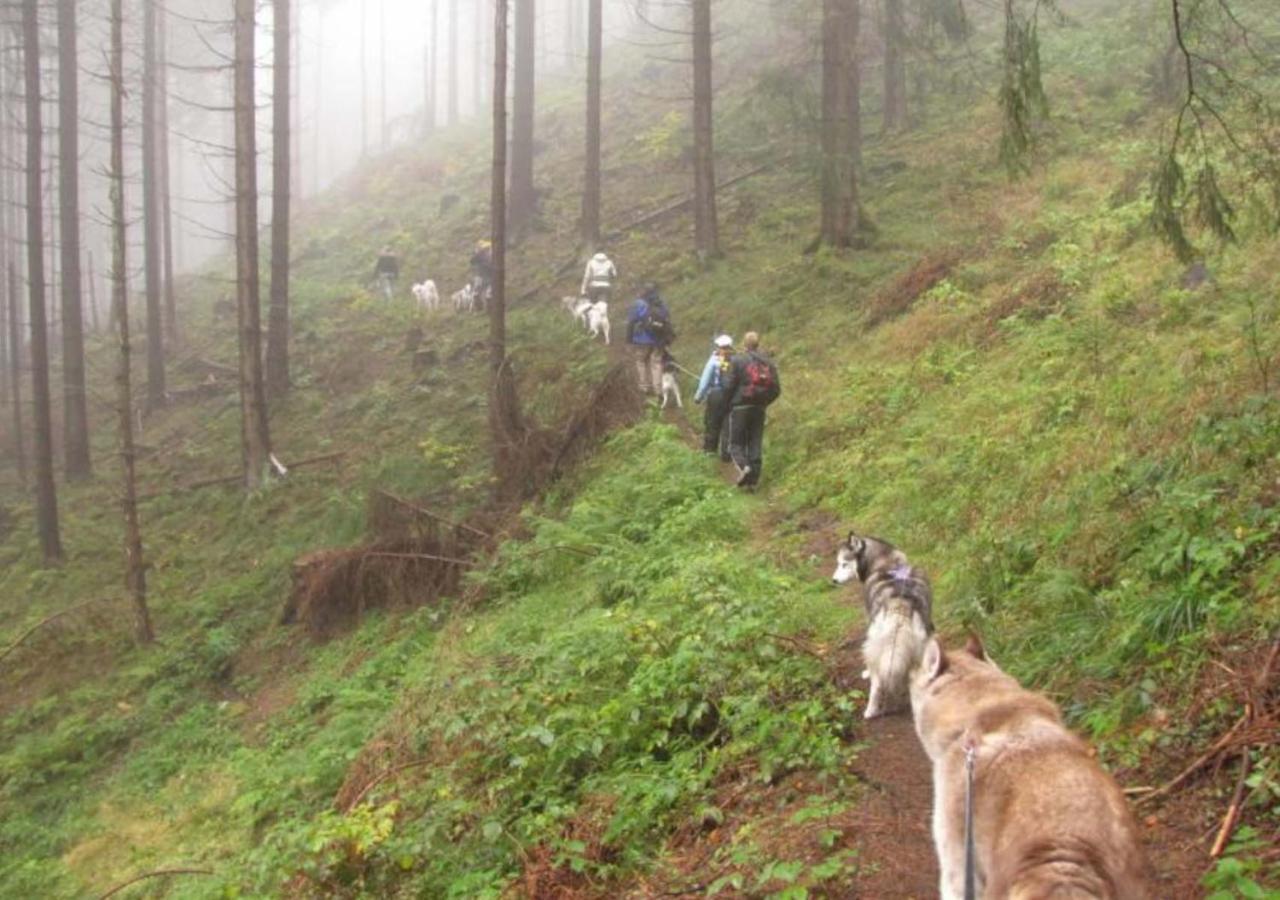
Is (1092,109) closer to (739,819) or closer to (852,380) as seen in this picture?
(852,380)

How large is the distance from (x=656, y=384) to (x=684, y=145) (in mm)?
15645

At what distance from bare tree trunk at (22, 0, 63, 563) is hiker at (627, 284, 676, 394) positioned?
35.4 feet

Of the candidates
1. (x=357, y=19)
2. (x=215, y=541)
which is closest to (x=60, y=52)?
(x=215, y=541)

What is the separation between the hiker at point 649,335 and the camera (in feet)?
54.1

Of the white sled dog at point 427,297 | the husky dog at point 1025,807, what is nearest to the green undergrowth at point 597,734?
the husky dog at point 1025,807

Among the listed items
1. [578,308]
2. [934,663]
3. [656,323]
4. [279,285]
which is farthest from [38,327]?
[934,663]

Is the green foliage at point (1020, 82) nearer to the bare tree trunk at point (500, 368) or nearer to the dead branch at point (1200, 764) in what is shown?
the dead branch at point (1200, 764)

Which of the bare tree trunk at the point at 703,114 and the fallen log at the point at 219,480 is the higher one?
the bare tree trunk at the point at 703,114

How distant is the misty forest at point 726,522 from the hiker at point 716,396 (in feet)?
0.23

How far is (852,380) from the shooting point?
14.7 metres

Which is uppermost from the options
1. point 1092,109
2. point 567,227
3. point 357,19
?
point 357,19

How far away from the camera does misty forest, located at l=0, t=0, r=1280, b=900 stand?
5.44m

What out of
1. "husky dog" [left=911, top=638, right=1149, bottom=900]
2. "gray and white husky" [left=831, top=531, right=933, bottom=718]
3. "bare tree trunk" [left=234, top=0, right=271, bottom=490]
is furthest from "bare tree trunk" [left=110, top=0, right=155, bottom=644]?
"husky dog" [left=911, top=638, right=1149, bottom=900]

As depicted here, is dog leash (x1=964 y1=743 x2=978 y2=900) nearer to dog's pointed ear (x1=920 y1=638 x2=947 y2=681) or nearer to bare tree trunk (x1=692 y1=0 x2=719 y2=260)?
dog's pointed ear (x1=920 y1=638 x2=947 y2=681)
